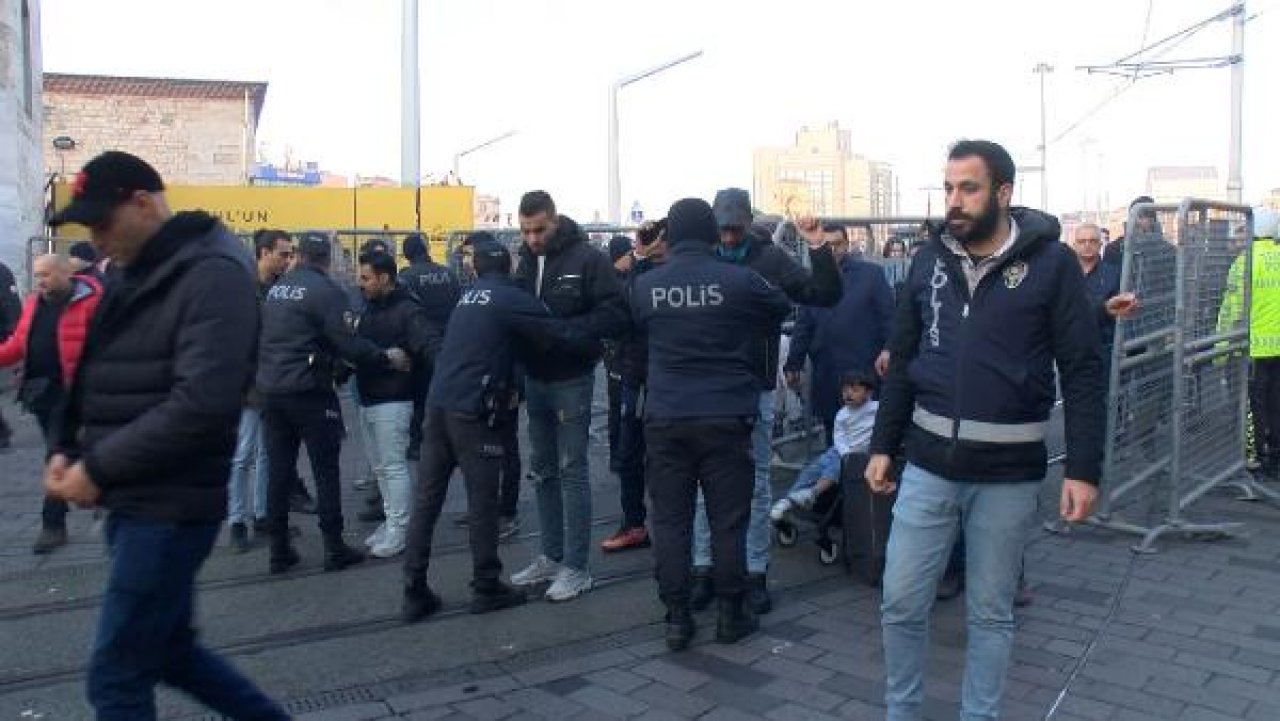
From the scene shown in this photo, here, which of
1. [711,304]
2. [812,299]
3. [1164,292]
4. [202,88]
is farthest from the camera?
[202,88]

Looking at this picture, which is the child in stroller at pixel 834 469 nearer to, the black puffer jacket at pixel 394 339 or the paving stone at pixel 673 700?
the paving stone at pixel 673 700

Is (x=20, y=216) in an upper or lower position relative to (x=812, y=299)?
upper

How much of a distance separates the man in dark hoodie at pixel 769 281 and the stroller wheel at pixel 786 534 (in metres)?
0.95

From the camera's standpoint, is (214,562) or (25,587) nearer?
(25,587)

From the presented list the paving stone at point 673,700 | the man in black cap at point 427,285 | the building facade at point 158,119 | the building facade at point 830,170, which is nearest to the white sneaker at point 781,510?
the paving stone at point 673,700

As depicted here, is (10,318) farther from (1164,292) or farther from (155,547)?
(1164,292)

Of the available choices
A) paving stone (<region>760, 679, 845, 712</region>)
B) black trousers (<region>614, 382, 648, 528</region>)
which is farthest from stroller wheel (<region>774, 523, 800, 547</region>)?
paving stone (<region>760, 679, 845, 712</region>)

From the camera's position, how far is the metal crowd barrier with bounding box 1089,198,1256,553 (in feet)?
22.7

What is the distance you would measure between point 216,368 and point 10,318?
936 centimetres

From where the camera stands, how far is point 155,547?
3.07 meters

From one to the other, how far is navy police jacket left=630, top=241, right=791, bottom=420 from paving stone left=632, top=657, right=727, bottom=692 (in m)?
1.11

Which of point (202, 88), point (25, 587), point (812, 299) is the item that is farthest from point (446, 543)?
point (202, 88)

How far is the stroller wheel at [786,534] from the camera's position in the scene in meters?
6.96

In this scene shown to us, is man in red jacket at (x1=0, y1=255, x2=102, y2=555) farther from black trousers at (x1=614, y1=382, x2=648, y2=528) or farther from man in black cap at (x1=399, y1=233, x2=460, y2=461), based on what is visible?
black trousers at (x1=614, y1=382, x2=648, y2=528)
